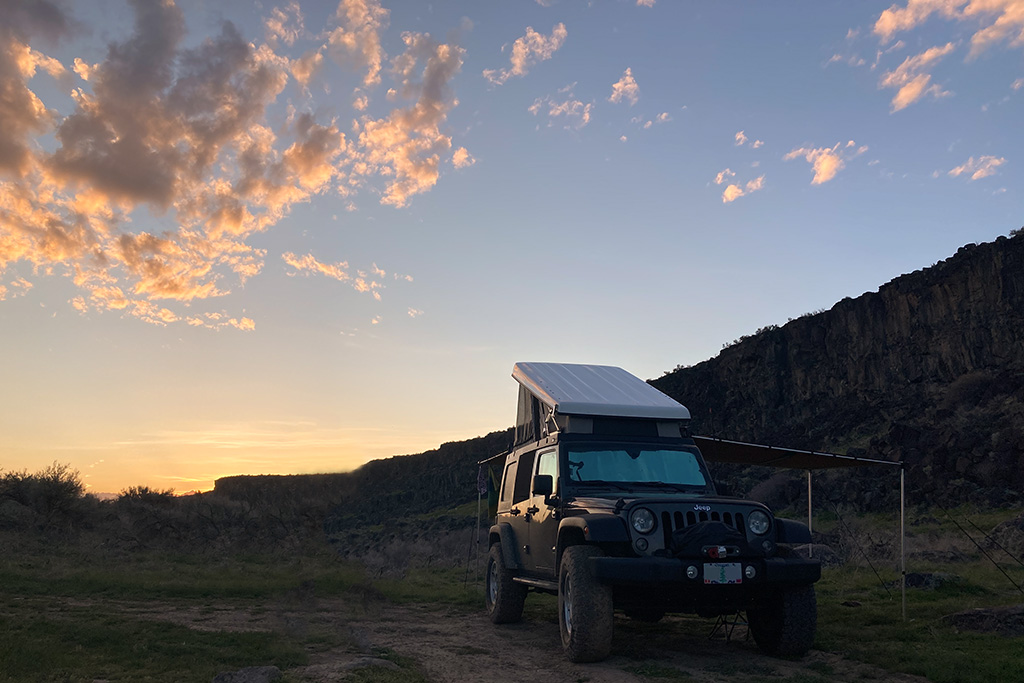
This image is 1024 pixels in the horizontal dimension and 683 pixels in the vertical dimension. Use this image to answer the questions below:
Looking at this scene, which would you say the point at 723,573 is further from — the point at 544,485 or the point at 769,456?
the point at 769,456

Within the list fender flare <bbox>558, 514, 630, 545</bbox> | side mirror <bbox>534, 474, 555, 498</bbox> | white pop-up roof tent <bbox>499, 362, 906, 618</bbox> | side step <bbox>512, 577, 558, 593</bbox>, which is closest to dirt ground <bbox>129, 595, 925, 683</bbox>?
side step <bbox>512, 577, 558, 593</bbox>

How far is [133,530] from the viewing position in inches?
1141

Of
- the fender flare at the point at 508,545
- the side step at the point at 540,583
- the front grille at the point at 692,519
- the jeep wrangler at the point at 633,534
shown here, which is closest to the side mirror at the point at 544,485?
the jeep wrangler at the point at 633,534

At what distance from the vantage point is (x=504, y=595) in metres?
11.2

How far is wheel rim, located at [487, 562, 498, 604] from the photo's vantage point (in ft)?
38.8

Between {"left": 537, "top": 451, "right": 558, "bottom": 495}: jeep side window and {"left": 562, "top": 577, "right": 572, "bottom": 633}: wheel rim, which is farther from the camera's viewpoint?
{"left": 537, "top": 451, "right": 558, "bottom": 495}: jeep side window

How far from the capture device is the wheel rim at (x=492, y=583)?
38.8ft

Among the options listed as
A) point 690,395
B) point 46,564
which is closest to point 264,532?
point 46,564

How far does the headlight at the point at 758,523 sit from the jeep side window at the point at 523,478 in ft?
11.4

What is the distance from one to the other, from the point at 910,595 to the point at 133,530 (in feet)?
87.1

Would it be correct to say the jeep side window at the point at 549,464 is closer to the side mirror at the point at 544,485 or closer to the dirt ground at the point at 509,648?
the side mirror at the point at 544,485

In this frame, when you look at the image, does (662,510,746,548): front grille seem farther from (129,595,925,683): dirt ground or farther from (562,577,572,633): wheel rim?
(129,595,925,683): dirt ground

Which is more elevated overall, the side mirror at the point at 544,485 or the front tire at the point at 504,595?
the side mirror at the point at 544,485

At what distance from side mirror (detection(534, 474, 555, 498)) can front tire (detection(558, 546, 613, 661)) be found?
4.15 feet
